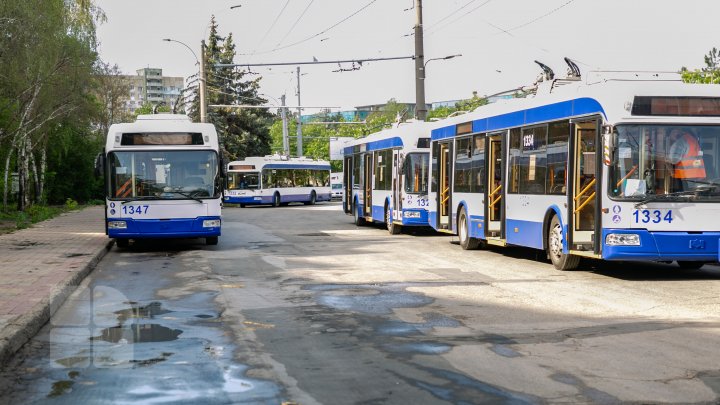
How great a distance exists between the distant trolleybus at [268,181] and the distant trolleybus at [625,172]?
40922 millimetres

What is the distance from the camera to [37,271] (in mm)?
15477

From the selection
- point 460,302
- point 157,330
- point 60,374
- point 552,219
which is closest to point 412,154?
point 552,219

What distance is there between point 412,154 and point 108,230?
9035 mm

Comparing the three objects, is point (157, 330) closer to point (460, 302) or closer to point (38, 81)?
point (460, 302)

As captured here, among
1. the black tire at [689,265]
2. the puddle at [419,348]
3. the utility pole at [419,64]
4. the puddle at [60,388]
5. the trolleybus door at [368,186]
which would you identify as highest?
the utility pole at [419,64]

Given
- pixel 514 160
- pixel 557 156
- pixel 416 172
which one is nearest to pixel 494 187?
pixel 514 160

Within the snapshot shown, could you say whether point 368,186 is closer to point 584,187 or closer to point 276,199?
point 584,187

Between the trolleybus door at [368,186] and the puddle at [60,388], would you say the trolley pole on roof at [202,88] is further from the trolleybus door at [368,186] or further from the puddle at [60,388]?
the puddle at [60,388]

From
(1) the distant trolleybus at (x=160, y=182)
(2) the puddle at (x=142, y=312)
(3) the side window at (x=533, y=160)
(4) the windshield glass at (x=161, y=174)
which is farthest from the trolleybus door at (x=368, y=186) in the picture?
(2) the puddle at (x=142, y=312)

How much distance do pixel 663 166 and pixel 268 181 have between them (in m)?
44.5

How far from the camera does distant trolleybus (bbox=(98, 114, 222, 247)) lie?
21.2 metres

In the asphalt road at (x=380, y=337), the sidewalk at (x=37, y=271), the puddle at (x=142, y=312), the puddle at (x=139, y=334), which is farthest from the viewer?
the puddle at (x=142, y=312)

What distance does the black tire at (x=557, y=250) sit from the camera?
15531 mm

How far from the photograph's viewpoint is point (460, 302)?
11719 mm
